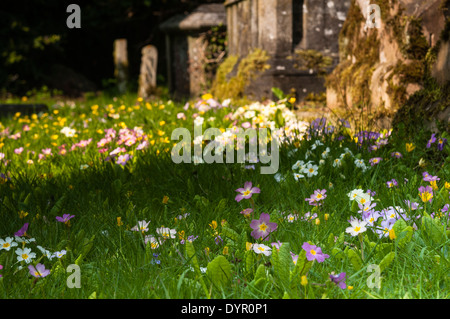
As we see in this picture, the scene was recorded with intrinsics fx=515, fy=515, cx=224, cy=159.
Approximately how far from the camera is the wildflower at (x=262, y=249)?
203 centimetres

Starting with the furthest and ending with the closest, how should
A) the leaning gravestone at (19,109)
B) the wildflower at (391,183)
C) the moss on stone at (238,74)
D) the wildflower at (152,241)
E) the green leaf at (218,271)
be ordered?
the leaning gravestone at (19,109)
the moss on stone at (238,74)
the wildflower at (391,183)
the wildflower at (152,241)
the green leaf at (218,271)

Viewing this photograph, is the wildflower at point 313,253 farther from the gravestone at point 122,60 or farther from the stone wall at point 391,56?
the gravestone at point 122,60

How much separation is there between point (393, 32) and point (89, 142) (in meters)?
2.81

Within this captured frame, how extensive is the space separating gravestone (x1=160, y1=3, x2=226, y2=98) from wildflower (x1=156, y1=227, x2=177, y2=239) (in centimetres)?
739

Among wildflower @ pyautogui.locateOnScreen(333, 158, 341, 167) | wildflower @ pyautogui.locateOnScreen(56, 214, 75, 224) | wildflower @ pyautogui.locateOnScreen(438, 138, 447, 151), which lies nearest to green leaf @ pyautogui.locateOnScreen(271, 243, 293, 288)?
wildflower @ pyautogui.locateOnScreen(56, 214, 75, 224)

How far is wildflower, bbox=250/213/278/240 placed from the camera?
2195 mm

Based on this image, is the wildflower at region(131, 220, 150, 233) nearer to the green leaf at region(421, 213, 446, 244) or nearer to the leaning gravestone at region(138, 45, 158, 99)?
the green leaf at region(421, 213, 446, 244)

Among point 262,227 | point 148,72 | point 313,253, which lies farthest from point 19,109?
point 313,253

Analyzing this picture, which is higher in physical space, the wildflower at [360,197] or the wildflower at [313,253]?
the wildflower at [360,197]

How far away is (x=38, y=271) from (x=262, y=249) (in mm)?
874

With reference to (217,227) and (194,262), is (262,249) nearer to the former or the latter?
(194,262)

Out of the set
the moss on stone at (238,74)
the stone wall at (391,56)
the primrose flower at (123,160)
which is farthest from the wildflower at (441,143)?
the moss on stone at (238,74)

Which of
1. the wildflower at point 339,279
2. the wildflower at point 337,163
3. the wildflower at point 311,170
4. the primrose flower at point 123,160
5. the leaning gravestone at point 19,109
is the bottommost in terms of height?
the wildflower at point 339,279

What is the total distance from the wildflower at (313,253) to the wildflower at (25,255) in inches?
43.8
